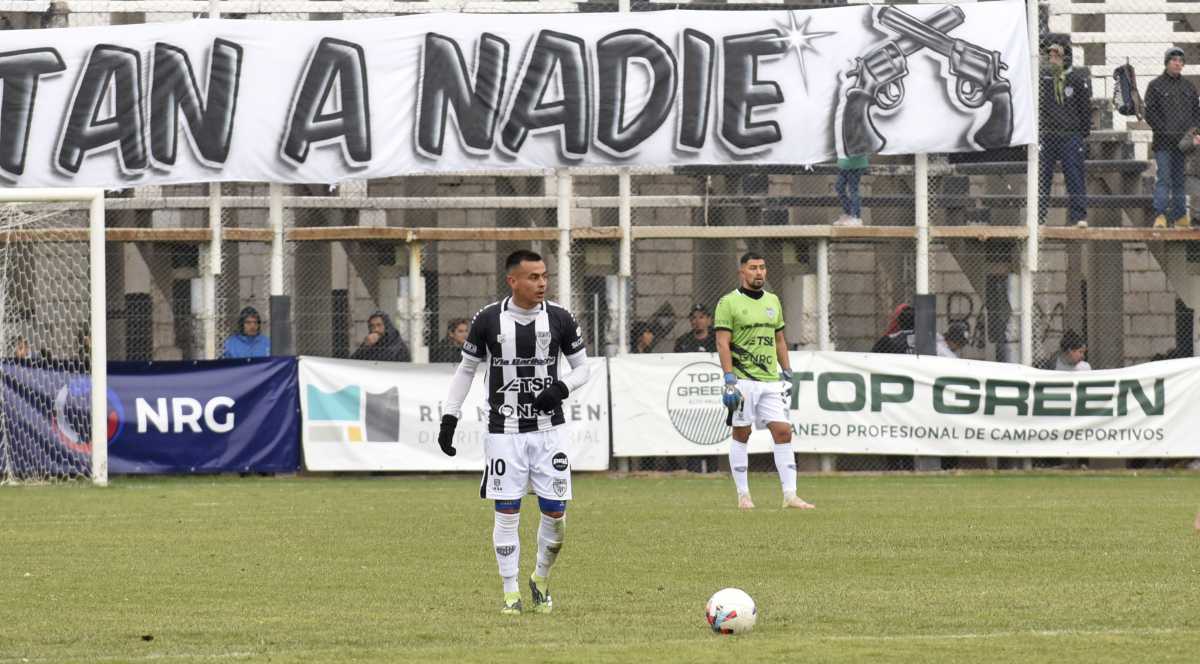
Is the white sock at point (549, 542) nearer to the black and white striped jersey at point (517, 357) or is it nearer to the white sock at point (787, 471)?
the black and white striped jersey at point (517, 357)

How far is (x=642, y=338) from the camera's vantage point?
2478cm

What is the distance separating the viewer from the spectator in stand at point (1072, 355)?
2483 cm

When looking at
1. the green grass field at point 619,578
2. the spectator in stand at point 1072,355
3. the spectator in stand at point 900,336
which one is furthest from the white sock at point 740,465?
the spectator in stand at point 1072,355

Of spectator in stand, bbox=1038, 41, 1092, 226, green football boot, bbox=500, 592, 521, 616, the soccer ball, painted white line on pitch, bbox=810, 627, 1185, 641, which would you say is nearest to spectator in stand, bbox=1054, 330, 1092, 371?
spectator in stand, bbox=1038, 41, 1092, 226

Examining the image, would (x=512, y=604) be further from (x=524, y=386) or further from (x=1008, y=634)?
(x=1008, y=634)

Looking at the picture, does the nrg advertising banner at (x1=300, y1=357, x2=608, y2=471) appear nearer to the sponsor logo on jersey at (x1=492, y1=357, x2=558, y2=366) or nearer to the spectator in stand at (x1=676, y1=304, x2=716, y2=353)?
the spectator in stand at (x1=676, y1=304, x2=716, y2=353)

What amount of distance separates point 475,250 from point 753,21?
715 centimetres

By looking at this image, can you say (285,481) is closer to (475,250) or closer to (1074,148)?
(475,250)

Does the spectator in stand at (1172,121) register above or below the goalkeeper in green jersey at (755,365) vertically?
above

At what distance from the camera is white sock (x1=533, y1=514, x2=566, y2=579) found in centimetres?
1078

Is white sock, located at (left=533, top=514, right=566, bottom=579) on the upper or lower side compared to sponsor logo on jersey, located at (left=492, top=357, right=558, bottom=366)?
lower

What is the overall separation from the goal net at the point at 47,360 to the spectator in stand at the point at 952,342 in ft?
33.6

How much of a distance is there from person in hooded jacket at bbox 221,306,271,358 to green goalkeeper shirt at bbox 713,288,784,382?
8.08 meters

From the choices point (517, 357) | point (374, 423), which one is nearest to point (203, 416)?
point (374, 423)
